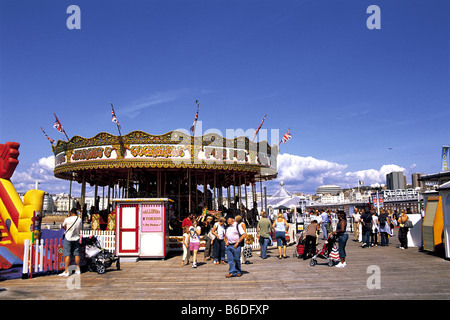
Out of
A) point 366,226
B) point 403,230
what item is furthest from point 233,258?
point 403,230

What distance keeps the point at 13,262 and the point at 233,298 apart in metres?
7.38

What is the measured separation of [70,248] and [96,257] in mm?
820

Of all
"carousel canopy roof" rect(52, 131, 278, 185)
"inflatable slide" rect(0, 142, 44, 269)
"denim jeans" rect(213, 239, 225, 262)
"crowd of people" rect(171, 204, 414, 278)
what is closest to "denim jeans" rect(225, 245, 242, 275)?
"crowd of people" rect(171, 204, 414, 278)

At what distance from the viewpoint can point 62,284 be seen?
27.3ft

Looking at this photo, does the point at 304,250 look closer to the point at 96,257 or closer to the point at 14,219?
the point at 96,257

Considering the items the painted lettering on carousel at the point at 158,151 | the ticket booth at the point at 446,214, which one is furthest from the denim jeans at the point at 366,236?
the painted lettering on carousel at the point at 158,151

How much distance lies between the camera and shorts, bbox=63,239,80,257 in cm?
944

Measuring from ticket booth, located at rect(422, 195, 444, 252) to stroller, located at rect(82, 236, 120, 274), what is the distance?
11.0 m

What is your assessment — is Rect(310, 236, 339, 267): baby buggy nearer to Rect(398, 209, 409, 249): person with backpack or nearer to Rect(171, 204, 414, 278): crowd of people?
Rect(171, 204, 414, 278): crowd of people

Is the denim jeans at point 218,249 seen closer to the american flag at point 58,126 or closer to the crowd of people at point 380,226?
the crowd of people at point 380,226

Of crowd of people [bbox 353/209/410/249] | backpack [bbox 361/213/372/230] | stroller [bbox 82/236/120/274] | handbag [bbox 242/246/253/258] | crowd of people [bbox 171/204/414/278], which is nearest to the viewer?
crowd of people [bbox 171/204/414/278]

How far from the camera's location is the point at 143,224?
1223 centimetres
